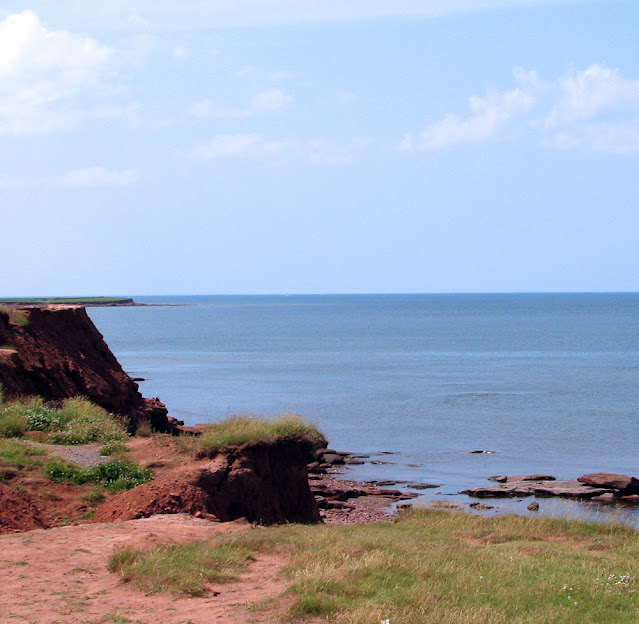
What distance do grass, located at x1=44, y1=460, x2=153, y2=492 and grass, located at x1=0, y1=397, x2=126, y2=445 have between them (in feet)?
8.13

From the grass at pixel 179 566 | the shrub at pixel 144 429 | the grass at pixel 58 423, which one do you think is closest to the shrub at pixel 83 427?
the grass at pixel 58 423

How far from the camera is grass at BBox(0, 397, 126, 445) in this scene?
62.2ft

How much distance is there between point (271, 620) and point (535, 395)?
47.4 metres

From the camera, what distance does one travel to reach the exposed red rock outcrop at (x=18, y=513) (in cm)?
1323

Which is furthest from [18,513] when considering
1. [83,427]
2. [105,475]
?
[83,427]

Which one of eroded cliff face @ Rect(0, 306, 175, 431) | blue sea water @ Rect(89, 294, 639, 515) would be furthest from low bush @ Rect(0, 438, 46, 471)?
blue sea water @ Rect(89, 294, 639, 515)

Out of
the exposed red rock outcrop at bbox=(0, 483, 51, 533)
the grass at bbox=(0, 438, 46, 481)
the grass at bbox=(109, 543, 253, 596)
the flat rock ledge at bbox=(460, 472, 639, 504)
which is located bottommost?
the flat rock ledge at bbox=(460, 472, 639, 504)

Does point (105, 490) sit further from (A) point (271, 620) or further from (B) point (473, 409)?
(B) point (473, 409)

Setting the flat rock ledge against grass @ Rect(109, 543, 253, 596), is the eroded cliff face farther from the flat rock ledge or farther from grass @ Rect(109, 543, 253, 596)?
grass @ Rect(109, 543, 253, 596)

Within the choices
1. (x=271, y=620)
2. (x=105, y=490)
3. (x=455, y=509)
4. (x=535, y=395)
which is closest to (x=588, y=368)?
(x=535, y=395)

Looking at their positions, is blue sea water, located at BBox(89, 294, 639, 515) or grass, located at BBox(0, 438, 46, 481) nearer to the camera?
grass, located at BBox(0, 438, 46, 481)

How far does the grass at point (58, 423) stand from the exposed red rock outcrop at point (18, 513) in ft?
14.5

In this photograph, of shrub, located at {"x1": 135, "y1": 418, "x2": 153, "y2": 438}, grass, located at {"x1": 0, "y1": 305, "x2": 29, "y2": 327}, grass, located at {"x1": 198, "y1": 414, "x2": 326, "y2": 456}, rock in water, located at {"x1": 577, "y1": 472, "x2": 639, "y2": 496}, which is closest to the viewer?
grass, located at {"x1": 198, "y1": 414, "x2": 326, "y2": 456}

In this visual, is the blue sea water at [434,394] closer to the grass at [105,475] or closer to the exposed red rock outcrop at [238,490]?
the exposed red rock outcrop at [238,490]
